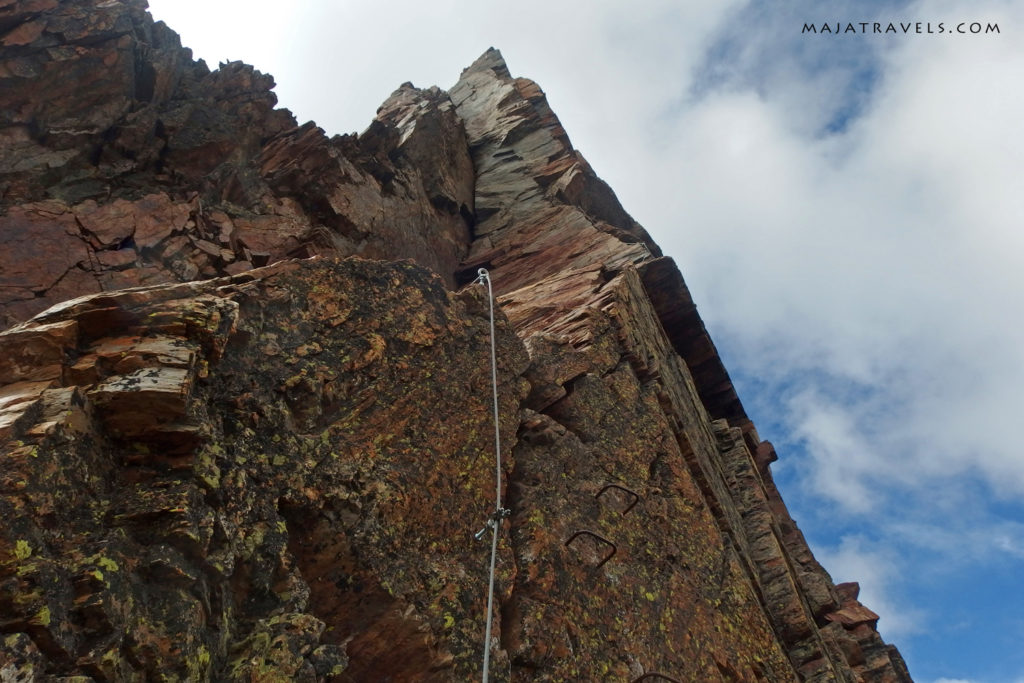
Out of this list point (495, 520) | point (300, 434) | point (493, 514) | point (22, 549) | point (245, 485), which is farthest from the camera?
point (493, 514)

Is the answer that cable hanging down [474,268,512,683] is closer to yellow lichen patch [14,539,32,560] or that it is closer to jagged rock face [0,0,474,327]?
yellow lichen patch [14,539,32,560]

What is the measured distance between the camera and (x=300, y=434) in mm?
10242

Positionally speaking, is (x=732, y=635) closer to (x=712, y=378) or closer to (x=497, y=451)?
(x=497, y=451)

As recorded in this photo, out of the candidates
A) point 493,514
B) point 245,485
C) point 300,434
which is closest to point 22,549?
point 245,485

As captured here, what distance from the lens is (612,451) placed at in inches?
611

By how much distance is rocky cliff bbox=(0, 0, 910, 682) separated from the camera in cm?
766

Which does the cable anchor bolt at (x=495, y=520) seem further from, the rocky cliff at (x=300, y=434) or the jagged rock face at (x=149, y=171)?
the jagged rock face at (x=149, y=171)

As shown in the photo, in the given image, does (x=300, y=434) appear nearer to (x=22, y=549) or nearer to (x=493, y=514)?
(x=493, y=514)

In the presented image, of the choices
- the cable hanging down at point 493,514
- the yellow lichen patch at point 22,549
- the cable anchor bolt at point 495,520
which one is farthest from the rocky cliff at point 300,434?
the cable anchor bolt at point 495,520

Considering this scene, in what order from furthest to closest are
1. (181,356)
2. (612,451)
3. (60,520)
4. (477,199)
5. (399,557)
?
1. (477,199)
2. (612,451)
3. (399,557)
4. (181,356)
5. (60,520)

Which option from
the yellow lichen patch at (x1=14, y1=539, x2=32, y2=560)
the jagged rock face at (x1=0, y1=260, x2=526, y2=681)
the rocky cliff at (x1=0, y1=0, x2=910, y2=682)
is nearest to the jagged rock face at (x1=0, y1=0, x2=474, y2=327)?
the rocky cliff at (x1=0, y1=0, x2=910, y2=682)

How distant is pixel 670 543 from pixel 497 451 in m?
4.27

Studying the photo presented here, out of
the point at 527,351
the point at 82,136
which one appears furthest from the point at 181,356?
the point at 82,136

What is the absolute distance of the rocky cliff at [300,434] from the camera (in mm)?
7656
